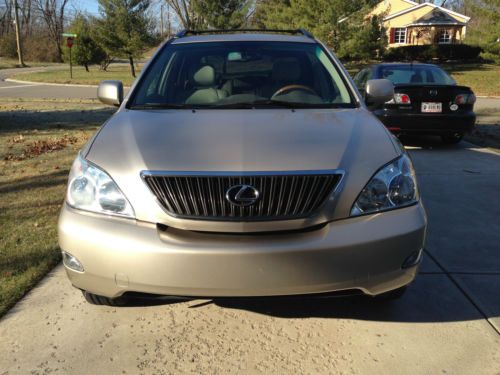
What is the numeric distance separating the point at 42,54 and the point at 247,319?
61.7m

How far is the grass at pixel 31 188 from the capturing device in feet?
11.5

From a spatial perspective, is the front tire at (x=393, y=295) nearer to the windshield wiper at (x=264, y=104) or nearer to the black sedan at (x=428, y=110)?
the windshield wiper at (x=264, y=104)

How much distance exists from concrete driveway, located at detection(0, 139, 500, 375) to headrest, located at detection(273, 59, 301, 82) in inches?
66.4

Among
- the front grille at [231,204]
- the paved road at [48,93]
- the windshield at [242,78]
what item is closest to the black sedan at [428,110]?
the windshield at [242,78]

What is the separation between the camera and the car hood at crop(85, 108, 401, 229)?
2371 mm

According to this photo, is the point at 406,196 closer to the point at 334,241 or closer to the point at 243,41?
the point at 334,241

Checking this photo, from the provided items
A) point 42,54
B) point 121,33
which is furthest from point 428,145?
point 42,54

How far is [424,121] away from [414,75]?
125 centimetres

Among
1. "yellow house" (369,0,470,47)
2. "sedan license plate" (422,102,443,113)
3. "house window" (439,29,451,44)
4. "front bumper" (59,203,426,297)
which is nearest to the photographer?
"front bumper" (59,203,426,297)

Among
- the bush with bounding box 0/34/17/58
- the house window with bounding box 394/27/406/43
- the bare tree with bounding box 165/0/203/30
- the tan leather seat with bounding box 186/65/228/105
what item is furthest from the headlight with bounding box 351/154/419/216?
the bush with bounding box 0/34/17/58

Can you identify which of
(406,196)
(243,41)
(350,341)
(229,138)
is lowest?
(350,341)

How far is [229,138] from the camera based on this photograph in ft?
8.64

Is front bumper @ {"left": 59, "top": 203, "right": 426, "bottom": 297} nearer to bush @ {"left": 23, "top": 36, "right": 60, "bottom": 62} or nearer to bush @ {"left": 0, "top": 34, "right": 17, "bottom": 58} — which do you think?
bush @ {"left": 0, "top": 34, "right": 17, "bottom": 58}

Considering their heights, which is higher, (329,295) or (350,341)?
(329,295)
